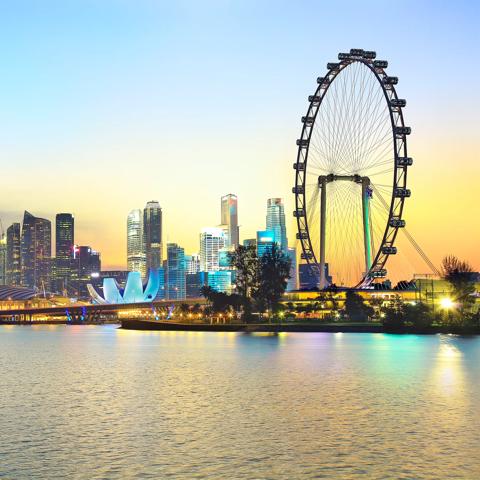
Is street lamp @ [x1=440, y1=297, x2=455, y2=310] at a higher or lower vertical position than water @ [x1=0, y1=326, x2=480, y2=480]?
higher

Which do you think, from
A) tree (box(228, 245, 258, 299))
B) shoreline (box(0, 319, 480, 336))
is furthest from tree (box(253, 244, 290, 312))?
shoreline (box(0, 319, 480, 336))

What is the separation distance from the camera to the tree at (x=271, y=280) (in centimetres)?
15325

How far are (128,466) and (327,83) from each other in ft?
286

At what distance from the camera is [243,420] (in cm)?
3741

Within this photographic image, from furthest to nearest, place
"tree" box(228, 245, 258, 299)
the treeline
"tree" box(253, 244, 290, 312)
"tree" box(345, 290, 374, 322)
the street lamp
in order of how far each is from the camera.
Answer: "tree" box(228, 245, 258, 299) < the treeline < "tree" box(253, 244, 290, 312) < "tree" box(345, 290, 374, 322) < the street lamp

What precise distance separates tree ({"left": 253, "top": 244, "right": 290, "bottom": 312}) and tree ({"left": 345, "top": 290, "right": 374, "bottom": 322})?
12.5m

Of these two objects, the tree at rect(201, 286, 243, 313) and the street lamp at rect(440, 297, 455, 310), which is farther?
the tree at rect(201, 286, 243, 313)

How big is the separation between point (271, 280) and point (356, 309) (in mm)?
16597

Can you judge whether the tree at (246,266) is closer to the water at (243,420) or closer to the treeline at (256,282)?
the treeline at (256,282)

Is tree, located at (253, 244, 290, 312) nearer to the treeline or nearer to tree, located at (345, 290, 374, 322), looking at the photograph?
the treeline

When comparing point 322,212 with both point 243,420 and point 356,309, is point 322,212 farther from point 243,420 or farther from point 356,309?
point 243,420

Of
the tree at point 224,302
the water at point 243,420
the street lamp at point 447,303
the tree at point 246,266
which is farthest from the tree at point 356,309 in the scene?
the water at point 243,420

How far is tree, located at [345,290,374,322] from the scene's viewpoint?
489ft

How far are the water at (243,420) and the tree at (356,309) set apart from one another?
78.8 metres
